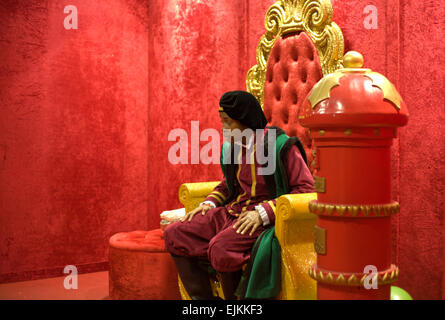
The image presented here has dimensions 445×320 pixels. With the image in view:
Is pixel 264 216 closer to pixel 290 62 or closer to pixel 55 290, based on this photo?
pixel 290 62

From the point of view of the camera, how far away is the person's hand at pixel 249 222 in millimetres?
2480

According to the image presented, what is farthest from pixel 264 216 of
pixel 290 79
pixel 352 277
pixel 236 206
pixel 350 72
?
pixel 290 79

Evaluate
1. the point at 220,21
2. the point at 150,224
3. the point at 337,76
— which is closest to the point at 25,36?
the point at 220,21

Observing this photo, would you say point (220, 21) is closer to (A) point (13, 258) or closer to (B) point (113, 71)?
(B) point (113, 71)

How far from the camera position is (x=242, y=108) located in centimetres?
268

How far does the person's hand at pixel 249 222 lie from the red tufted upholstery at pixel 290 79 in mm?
880

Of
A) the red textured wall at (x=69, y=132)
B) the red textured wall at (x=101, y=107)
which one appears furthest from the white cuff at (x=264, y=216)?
the red textured wall at (x=69, y=132)

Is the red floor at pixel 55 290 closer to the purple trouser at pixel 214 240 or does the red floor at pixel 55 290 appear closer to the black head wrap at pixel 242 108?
the purple trouser at pixel 214 240

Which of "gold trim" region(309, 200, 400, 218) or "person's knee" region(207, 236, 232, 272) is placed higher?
"gold trim" region(309, 200, 400, 218)

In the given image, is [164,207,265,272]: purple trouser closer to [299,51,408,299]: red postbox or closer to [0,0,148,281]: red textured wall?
[299,51,408,299]: red postbox

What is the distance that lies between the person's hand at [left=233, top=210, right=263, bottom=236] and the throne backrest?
2.54 feet

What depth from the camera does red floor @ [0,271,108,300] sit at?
139 inches

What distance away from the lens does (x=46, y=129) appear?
4.09 metres

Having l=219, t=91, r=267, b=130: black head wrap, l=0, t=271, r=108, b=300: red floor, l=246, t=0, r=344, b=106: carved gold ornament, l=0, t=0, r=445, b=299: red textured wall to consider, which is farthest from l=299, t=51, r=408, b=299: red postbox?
l=0, t=271, r=108, b=300: red floor
